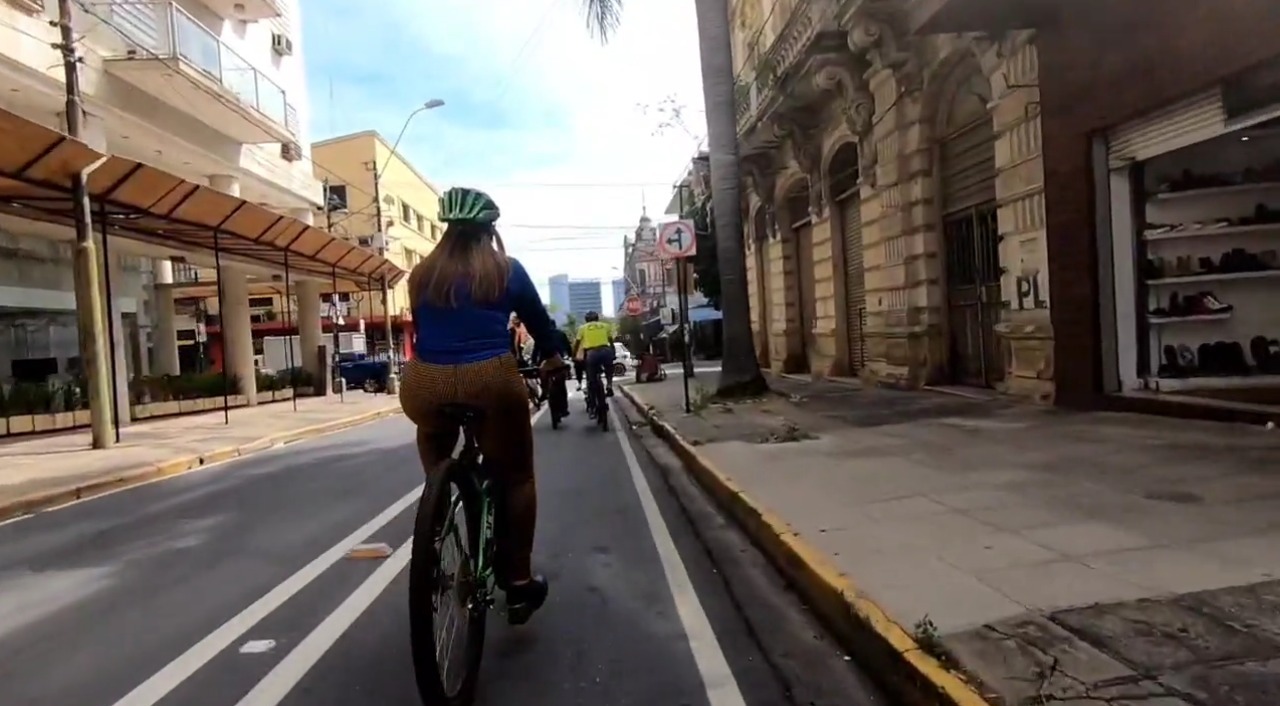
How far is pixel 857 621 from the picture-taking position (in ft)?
13.8

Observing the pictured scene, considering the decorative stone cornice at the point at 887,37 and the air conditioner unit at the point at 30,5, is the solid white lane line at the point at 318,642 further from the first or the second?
the air conditioner unit at the point at 30,5

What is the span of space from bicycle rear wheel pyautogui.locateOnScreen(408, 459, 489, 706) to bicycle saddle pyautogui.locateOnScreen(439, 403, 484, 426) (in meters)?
0.20

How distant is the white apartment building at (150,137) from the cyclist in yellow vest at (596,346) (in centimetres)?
688

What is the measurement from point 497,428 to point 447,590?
665mm

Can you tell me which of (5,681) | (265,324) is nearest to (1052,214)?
(5,681)

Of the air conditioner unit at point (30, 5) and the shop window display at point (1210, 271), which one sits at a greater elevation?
the air conditioner unit at point (30, 5)

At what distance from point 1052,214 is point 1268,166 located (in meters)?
2.02

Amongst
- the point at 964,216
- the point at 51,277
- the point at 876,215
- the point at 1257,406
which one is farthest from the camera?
the point at 51,277

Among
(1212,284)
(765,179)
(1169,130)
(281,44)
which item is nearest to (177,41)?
(765,179)

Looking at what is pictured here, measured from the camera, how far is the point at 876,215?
16.4 m

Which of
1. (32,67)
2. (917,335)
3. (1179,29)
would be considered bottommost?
(917,335)

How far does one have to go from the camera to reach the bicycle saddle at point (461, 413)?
3.81 metres

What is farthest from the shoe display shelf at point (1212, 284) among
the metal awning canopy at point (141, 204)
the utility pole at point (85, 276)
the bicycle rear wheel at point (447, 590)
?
the utility pole at point (85, 276)

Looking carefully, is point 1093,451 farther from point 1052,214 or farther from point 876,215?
point 876,215
